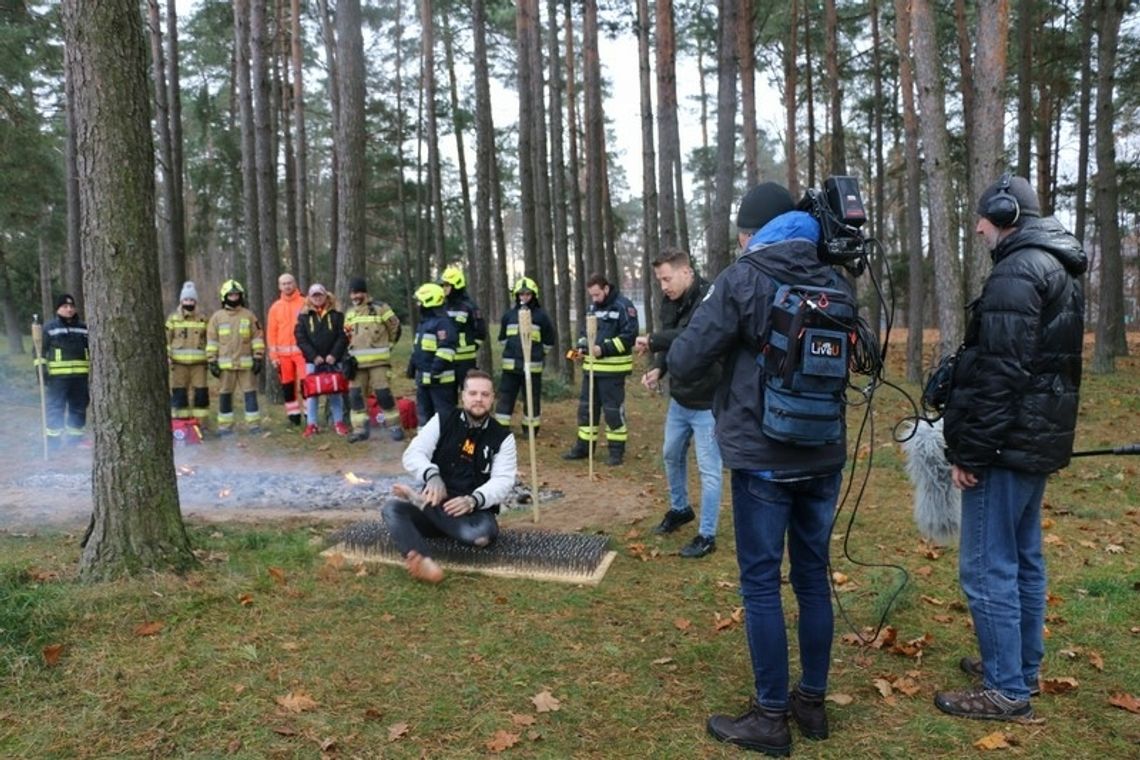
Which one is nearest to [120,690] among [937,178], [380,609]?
[380,609]

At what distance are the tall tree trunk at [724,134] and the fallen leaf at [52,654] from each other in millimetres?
10330

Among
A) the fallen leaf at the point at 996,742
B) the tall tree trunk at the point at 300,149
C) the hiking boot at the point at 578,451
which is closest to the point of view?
the fallen leaf at the point at 996,742

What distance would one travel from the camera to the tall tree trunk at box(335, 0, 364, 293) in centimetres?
1195

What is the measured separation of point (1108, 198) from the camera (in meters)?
15.7

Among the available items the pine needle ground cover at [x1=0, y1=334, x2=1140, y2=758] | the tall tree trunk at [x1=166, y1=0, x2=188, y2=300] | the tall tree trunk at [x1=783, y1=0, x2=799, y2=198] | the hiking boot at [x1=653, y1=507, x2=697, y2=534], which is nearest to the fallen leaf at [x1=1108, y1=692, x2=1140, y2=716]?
the pine needle ground cover at [x1=0, y1=334, x2=1140, y2=758]

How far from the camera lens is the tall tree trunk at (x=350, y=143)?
11953 mm

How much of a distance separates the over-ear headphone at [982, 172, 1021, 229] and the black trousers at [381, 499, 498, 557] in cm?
352

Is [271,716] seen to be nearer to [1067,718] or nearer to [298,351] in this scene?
[1067,718]

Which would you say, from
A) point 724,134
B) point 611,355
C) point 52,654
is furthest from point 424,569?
point 724,134

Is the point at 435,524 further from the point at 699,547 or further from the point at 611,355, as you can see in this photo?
the point at 611,355

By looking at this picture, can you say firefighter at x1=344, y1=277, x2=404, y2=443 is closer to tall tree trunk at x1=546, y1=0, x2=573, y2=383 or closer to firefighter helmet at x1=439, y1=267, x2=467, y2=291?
firefighter helmet at x1=439, y1=267, x2=467, y2=291

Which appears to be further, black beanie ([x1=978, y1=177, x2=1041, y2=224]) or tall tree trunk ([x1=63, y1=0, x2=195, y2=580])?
tall tree trunk ([x1=63, y1=0, x2=195, y2=580])

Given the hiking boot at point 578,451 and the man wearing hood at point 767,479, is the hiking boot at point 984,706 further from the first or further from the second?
the hiking boot at point 578,451

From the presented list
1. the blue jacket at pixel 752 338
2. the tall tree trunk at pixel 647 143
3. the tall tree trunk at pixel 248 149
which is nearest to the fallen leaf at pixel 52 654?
the blue jacket at pixel 752 338
